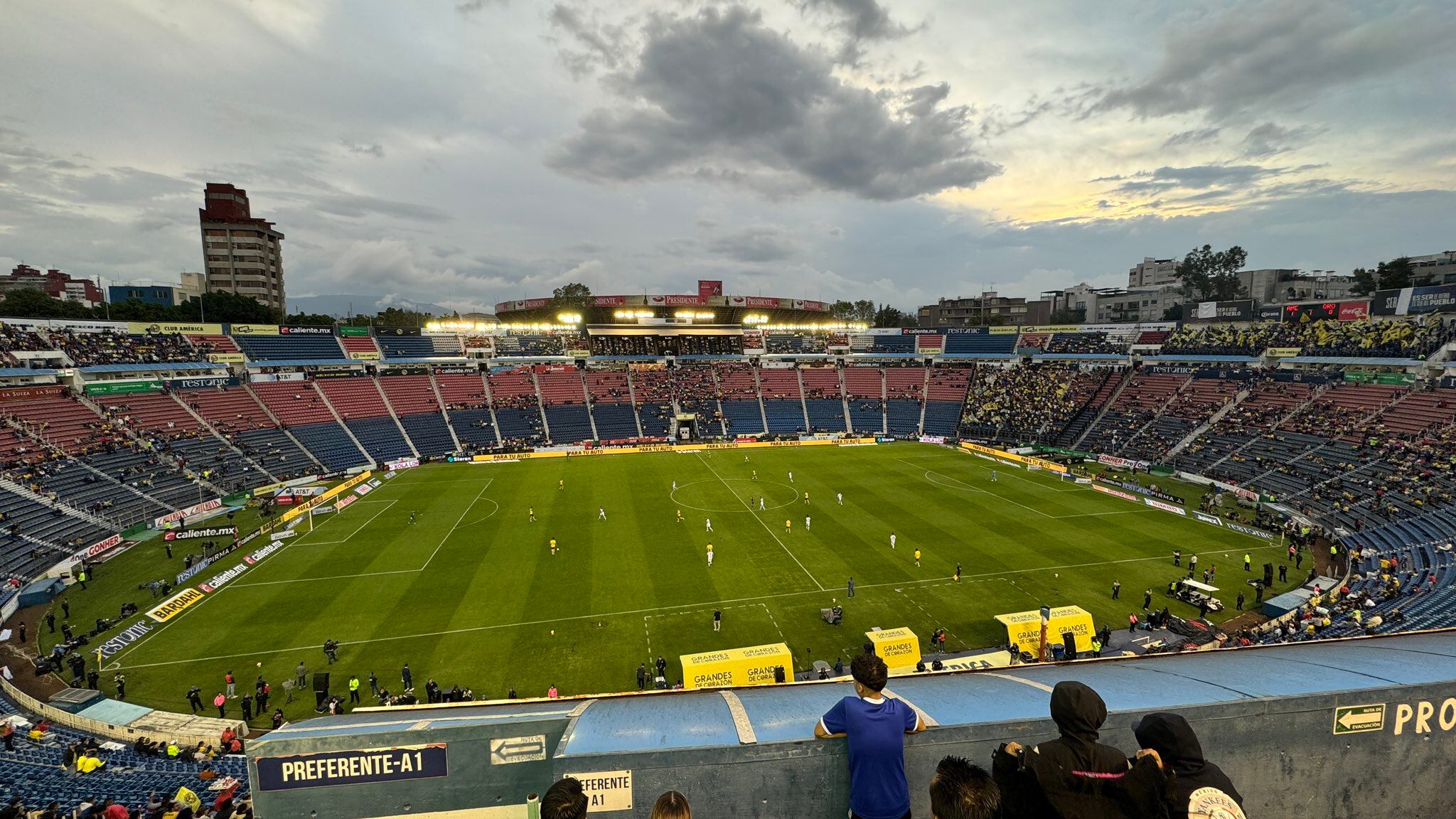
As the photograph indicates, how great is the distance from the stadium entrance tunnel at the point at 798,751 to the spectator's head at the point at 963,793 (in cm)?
86

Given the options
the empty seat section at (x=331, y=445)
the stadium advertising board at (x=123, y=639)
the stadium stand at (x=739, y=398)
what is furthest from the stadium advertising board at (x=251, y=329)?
the stadium stand at (x=739, y=398)

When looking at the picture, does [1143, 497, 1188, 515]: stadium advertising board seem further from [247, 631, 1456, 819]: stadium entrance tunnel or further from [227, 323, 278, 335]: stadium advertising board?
[227, 323, 278, 335]: stadium advertising board

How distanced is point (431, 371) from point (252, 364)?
17.4 metres

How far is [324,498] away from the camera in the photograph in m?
42.0

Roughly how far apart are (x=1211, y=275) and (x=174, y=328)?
16178 cm

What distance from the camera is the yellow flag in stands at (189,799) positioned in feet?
41.8

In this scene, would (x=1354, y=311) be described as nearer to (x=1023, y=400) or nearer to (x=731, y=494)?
(x=1023, y=400)

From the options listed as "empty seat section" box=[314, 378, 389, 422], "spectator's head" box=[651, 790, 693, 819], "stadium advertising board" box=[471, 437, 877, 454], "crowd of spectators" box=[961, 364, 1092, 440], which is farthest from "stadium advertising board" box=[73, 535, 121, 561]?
"crowd of spectators" box=[961, 364, 1092, 440]

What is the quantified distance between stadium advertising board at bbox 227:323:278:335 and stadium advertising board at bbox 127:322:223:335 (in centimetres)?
92

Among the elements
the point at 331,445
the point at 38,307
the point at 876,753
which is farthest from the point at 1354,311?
the point at 38,307

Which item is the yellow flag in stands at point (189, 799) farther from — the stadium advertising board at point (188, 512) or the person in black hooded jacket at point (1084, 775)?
the stadium advertising board at point (188, 512)

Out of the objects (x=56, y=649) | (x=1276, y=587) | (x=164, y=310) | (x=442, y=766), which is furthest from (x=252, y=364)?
(x=1276, y=587)

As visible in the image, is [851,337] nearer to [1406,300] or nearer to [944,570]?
[1406,300]

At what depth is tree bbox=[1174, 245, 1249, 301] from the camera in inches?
4090
